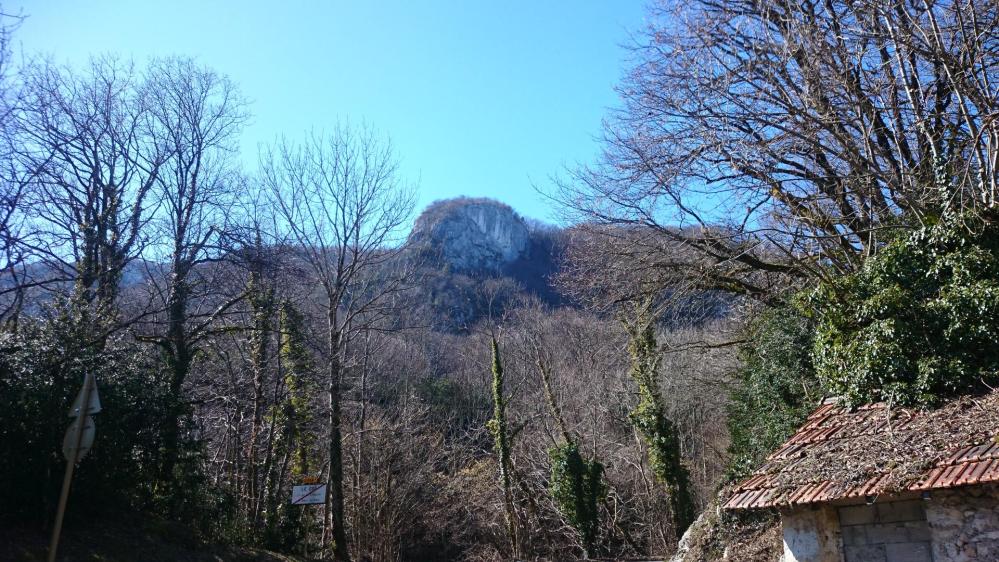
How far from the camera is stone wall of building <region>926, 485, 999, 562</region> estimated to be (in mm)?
7699

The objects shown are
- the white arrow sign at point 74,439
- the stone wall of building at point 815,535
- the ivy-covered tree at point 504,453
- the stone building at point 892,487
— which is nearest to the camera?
the white arrow sign at point 74,439

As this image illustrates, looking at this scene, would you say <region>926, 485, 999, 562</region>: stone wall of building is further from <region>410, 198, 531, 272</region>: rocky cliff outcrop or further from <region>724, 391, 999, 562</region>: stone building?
<region>410, 198, 531, 272</region>: rocky cliff outcrop

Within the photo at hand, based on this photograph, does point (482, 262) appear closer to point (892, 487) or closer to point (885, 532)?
point (885, 532)

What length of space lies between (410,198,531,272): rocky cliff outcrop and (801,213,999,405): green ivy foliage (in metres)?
56.5

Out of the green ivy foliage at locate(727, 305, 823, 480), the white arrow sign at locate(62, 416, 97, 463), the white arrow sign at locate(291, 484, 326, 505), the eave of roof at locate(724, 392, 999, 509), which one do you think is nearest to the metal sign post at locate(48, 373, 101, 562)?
the white arrow sign at locate(62, 416, 97, 463)

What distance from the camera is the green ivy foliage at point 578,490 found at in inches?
835

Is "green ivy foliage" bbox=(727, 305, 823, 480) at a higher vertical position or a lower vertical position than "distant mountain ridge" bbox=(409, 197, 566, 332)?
lower

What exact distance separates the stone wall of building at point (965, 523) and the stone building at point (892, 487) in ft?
0.03

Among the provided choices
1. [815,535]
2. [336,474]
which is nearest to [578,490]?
[336,474]

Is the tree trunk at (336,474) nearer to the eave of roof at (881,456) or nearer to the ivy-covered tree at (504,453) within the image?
the ivy-covered tree at (504,453)

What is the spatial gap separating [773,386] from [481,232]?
70.3 meters

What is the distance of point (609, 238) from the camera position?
1427 centimetres

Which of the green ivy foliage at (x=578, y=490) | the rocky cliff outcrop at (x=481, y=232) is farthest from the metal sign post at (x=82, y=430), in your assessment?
the rocky cliff outcrop at (x=481, y=232)

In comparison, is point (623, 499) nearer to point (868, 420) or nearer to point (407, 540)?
point (407, 540)
